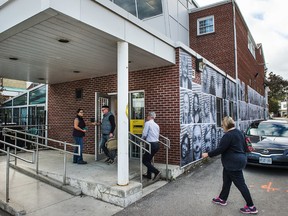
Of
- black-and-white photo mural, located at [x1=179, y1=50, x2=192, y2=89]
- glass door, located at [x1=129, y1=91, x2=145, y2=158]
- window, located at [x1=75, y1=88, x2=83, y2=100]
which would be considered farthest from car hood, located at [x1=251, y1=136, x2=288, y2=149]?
window, located at [x1=75, y1=88, x2=83, y2=100]

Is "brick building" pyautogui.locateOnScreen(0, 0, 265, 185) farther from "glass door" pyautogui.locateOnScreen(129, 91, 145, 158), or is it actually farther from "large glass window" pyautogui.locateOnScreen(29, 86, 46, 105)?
"large glass window" pyautogui.locateOnScreen(29, 86, 46, 105)

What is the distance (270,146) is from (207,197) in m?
2.94

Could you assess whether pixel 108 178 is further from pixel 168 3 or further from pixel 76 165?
pixel 168 3

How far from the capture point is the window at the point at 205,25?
13930 mm

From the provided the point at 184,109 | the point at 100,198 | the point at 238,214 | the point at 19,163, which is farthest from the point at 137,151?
the point at 238,214

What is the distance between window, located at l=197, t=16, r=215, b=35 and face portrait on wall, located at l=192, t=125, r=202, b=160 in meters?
8.42

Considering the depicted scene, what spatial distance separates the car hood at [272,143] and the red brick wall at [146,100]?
7.91 ft

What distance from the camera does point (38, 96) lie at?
1120 centimetres

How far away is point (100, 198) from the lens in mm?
4625

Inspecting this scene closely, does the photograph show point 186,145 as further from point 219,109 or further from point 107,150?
point 219,109

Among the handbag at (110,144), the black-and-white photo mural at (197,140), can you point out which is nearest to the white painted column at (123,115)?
the handbag at (110,144)

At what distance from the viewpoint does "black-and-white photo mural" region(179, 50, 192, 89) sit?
22.0 feet

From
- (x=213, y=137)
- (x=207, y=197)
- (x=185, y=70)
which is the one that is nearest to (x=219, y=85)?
(x=213, y=137)

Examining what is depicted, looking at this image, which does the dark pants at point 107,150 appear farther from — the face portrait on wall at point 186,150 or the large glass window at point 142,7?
the large glass window at point 142,7
